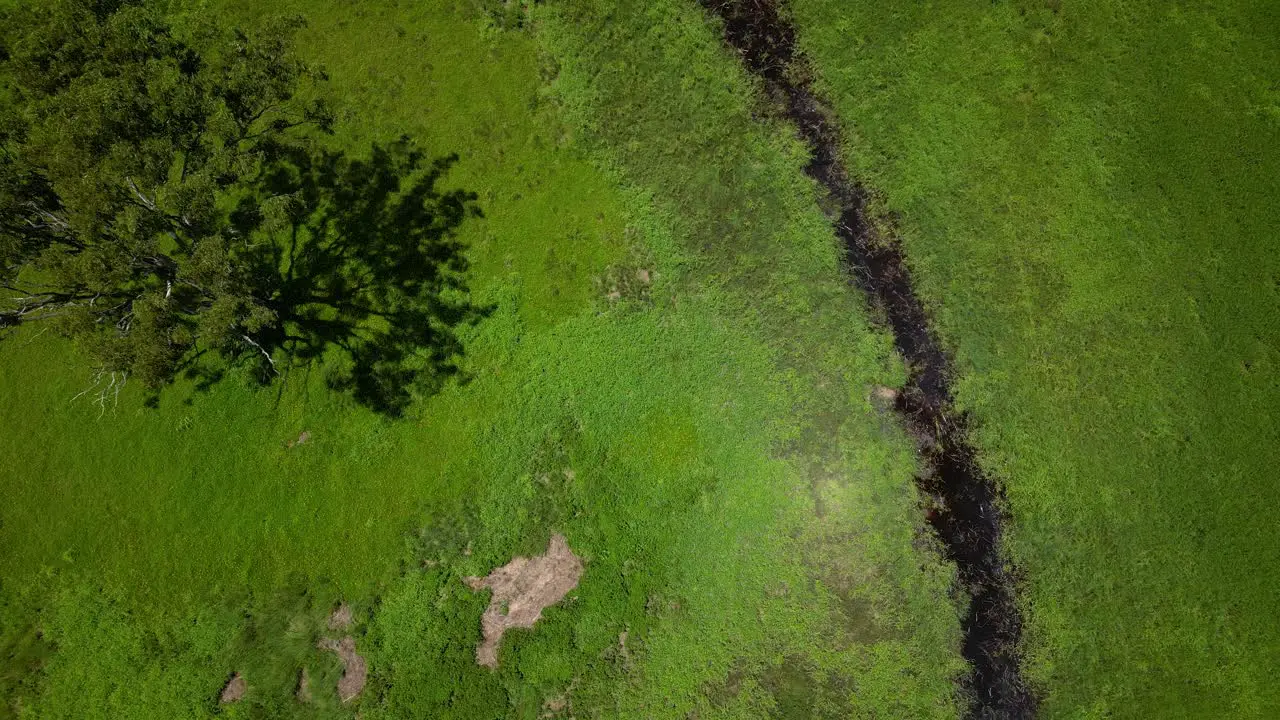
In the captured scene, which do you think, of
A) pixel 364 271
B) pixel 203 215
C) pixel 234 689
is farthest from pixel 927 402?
pixel 234 689

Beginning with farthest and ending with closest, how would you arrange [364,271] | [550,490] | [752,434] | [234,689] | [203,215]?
[364,271] < [752,434] < [550,490] < [234,689] < [203,215]

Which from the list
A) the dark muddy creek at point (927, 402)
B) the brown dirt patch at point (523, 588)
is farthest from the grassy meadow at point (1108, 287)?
the brown dirt patch at point (523, 588)

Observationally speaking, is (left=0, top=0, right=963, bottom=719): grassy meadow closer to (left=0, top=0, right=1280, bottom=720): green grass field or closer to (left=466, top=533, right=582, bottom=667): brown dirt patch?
(left=0, top=0, right=1280, bottom=720): green grass field

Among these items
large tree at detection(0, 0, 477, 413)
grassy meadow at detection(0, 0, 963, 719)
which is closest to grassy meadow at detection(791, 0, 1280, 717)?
grassy meadow at detection(0, 0, 963, 719)

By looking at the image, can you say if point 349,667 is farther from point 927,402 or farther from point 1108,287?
point 1108,287

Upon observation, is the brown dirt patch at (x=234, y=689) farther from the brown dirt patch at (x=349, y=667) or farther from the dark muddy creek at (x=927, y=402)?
the dark muddy creek at (x=927, y=402)
